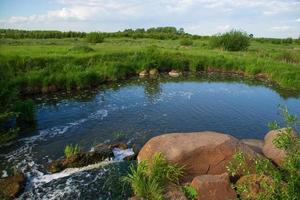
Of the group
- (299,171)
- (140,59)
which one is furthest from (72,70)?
(299,171)

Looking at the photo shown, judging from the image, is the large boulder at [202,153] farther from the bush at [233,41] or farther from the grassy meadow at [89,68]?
the bush at [233,41]

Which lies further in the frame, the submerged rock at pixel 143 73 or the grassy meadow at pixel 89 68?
the submerged rock at pixel 143 73

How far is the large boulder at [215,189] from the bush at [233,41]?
5661 cm

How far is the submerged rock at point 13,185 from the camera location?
13.8 meters

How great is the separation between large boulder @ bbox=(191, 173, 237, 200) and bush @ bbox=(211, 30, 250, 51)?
186 feet

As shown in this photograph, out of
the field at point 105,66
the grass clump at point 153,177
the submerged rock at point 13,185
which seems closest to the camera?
the grass clump at point 153,177

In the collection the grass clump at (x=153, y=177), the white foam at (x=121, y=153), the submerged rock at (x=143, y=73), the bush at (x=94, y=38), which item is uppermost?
the bush at (x=94, y=38)

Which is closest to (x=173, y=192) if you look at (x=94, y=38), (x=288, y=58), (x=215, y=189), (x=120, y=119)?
(x=215, y=189)

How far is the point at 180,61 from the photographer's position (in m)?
48.5

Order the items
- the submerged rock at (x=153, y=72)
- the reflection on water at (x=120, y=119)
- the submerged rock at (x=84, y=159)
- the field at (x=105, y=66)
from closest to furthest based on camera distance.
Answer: the reflection on water at (x=120, y=119), the submerged rock at (x=84, y=159), the field at (x=105, y=66), the submerged rock at (x=153, y=72)

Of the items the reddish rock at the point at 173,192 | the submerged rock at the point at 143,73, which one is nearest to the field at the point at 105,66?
the submerged rock at the point at 143,73

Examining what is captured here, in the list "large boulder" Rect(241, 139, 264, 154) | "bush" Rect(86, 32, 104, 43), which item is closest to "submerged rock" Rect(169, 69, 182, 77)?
"large boulder" Rect(241, 139, 264, 154)

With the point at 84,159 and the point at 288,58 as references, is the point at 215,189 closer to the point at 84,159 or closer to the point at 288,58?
the point at 84,159

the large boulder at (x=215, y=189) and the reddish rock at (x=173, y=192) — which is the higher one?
the large boulder at (x=215, y=189)
